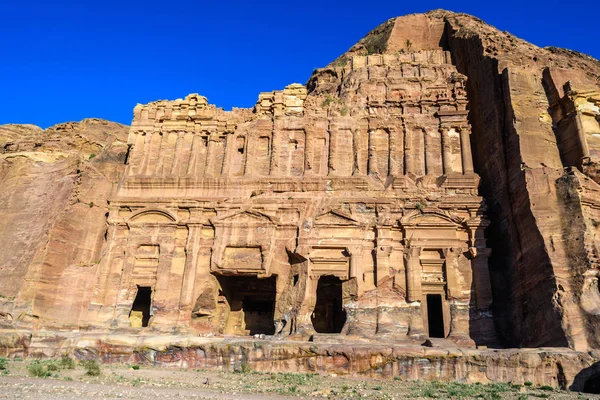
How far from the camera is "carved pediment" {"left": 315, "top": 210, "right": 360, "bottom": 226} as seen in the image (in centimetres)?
2130

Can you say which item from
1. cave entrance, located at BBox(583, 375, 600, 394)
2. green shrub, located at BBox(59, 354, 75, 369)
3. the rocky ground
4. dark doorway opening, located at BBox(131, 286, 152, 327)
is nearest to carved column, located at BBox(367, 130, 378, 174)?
the rocky ground

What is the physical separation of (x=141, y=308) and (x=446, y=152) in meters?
16.3

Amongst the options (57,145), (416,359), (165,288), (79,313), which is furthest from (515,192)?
(57,145)

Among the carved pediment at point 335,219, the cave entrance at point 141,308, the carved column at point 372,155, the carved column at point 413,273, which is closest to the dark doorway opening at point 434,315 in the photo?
the carved column at point 413,273

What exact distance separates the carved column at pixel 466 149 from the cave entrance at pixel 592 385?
11.1 meters

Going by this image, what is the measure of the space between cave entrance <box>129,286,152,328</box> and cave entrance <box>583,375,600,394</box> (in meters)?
17.3

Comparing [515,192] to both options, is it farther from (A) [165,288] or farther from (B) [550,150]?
(A) [165,288]

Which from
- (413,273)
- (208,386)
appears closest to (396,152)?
(413,273)

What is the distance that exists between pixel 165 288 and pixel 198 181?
5.33 meters

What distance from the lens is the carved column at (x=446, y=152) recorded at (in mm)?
22725

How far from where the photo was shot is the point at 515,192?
19453 millimetres

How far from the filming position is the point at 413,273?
65.9ft

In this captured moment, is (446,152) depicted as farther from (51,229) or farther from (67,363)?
(51,229)

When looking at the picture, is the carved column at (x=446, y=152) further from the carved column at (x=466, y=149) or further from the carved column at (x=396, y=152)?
the carved column at (x=396, y=152)
